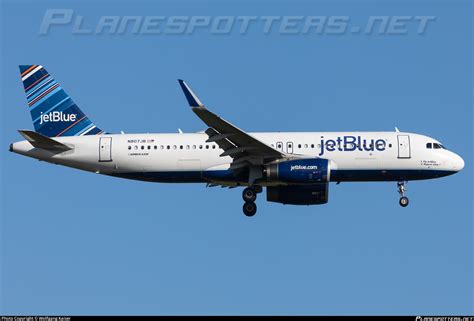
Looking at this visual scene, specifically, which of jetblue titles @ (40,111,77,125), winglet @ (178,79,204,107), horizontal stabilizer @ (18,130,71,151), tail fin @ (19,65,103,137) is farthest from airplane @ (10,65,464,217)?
winglet @ (178,79,204,107)

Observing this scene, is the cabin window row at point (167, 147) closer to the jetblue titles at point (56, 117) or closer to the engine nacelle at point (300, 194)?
the engine nacelle at point (300, 194)

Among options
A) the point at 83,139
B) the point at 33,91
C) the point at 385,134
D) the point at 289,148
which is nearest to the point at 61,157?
the point at 83,139

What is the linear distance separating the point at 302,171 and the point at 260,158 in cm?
242

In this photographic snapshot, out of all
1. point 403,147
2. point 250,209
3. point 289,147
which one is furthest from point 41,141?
point 403,147

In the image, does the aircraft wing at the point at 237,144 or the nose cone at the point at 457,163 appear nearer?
the aircraft wing at the point at 237,144

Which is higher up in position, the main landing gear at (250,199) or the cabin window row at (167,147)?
the cabin window row at (167,147)

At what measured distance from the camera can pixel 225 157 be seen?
5031cm

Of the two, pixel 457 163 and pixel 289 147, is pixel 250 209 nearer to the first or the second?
pixel 289 147

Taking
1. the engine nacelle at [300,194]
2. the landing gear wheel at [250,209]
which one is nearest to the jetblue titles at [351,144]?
the engine nacelle at [300,194]

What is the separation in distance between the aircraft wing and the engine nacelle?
247 centimetres

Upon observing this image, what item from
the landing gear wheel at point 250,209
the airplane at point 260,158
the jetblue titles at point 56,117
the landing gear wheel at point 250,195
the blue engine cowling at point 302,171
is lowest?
the landing gear wheel at point 250,209

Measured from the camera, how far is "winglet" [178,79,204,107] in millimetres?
43844

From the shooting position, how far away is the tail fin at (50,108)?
175 ft

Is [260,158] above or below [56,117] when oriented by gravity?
below
